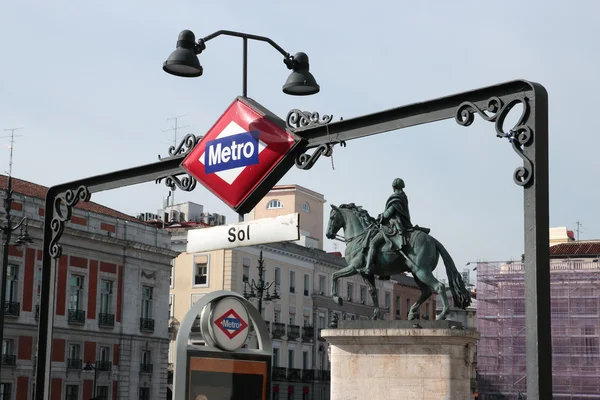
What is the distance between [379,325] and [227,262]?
38480mm

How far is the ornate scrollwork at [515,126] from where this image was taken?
16.5 feet

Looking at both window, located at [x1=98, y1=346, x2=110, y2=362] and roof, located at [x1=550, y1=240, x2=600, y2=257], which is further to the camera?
roof, located at [x1=550, y1=240, x2=600, y2=257]

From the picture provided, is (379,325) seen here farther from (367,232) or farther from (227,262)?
(227,262)

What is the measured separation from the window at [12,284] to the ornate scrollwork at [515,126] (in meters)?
36.4

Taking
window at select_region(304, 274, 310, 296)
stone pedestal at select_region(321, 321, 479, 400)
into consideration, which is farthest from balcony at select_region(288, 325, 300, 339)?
stone pedestal at select_region(321, 321, 479, 400)

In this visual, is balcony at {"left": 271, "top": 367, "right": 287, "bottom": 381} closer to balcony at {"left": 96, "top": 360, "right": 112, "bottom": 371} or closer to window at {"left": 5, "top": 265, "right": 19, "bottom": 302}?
balcony at {"left": 96, "top": 360, "right": 112, "bottom": 371}

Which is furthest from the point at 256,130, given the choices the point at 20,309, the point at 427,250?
the point at 20,309

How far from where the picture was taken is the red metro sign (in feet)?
20.8

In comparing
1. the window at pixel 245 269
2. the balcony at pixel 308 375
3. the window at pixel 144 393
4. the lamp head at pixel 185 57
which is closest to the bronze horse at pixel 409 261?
the lamp head at pixel 185 57

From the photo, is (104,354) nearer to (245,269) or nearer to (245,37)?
(245,269)

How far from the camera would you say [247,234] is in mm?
6320

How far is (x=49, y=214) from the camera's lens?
8.03 m

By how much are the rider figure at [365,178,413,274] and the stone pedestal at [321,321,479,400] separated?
194cm

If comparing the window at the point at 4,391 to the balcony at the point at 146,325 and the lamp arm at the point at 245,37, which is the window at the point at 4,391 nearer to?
the balcony at the point at 146,325
